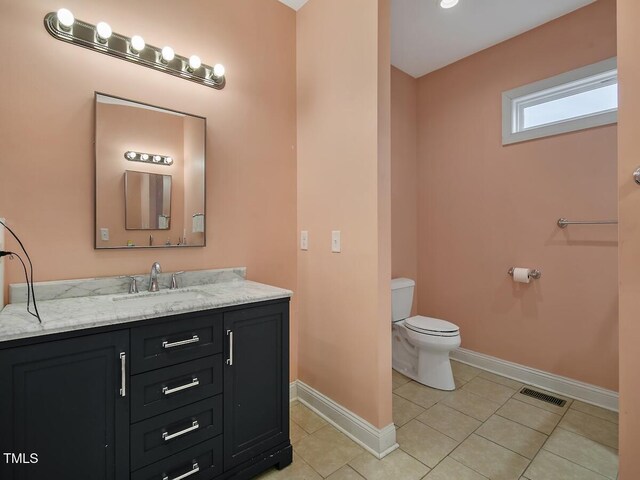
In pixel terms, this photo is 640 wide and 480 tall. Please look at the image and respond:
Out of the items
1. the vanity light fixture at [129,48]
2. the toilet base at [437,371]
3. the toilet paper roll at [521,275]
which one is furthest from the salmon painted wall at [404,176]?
the vanity light fixture at [129,48]

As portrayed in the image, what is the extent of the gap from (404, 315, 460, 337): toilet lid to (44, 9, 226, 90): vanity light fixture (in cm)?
229

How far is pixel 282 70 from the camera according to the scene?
2273 millimetres

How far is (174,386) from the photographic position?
4.22 ft

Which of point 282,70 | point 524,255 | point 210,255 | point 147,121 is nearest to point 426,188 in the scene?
point 524,255

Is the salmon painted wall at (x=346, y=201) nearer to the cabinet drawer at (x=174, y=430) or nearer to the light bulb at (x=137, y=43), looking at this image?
the cabinet drawer at (x=174, y=430)

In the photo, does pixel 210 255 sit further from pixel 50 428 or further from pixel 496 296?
pixel 496 296

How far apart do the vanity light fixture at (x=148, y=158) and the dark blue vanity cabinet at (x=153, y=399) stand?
0.94 meters

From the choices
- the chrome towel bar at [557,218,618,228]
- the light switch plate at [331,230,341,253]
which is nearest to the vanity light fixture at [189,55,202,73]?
the light switch plate at [331,230,341,253]

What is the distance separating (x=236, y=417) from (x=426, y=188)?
2.75 meters

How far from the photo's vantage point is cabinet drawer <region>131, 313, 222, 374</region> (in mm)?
1207

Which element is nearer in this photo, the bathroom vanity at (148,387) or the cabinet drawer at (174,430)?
the bathroom vanity at (148,387)

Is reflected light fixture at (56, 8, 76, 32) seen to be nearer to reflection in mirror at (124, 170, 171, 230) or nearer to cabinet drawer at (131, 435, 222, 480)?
reflection in mirror at (124, 170, 171, 230)

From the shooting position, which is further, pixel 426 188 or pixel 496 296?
pixel 426 188

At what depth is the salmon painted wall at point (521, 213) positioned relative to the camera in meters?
2.22
